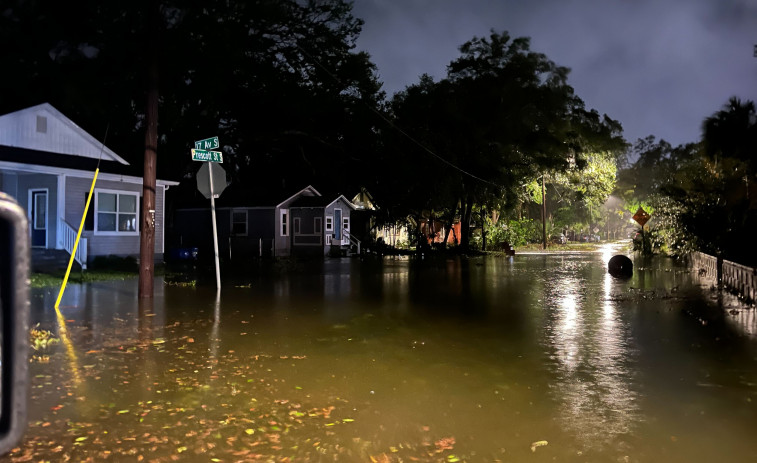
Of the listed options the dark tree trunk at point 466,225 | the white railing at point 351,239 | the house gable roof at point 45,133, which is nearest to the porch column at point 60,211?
the house gable roof at point 45,133

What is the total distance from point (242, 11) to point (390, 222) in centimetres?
2062

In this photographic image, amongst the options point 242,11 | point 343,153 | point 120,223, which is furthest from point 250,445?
point 343,153

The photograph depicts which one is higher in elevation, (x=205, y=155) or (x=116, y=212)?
(x=205, y=155)

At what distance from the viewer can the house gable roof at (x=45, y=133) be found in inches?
899

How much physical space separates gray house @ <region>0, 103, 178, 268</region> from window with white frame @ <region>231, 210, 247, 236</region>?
1366cm

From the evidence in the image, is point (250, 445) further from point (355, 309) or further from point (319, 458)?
point (355, 309)

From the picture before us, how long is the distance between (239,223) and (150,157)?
25804 millimetres

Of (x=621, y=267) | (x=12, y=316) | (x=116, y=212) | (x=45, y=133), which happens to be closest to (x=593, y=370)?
(x=12, y=316)

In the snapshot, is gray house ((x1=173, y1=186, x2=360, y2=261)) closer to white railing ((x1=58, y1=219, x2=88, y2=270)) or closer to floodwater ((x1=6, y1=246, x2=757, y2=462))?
white railing ((x1=58, y1=219, x2=88, y2=270))

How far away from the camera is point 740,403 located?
6754mm

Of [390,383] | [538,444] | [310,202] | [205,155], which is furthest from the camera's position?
[310,202]

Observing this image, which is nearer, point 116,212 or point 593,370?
point 593,370

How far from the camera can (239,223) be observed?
4078cm

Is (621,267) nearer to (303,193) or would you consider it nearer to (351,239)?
(351,239)
